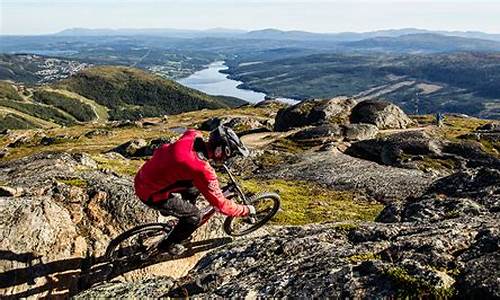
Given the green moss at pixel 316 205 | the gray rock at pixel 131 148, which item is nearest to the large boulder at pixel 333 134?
the gray rock at pixel 131 148

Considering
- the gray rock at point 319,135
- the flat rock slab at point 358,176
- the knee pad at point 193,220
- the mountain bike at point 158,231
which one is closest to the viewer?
the knee pad at point 193,220

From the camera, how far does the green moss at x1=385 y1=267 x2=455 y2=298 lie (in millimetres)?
10720

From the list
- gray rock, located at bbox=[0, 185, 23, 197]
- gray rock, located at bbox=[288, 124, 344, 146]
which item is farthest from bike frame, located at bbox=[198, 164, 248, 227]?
gray rock, located at bbox=[288, 124, 344, 146]

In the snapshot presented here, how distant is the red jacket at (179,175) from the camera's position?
1308 centimetres

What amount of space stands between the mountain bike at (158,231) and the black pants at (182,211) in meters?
0.36

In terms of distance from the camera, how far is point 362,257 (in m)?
12.8

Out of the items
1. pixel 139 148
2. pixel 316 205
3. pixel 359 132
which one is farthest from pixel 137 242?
pixel 139 148

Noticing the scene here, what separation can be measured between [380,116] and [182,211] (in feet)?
283

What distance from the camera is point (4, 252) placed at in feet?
Result: 53.0

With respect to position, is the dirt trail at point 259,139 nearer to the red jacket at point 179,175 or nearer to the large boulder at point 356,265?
the large boulder at point 356,265

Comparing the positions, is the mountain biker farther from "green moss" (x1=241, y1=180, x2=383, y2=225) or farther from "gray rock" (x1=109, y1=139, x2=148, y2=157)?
"gray rock" (x1=109, y1=139, x2=148, y2=157)

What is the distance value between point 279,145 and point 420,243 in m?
64.9

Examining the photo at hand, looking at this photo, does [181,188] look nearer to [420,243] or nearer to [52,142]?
[420,243]

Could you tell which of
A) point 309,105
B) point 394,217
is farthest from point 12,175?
point 309,105
